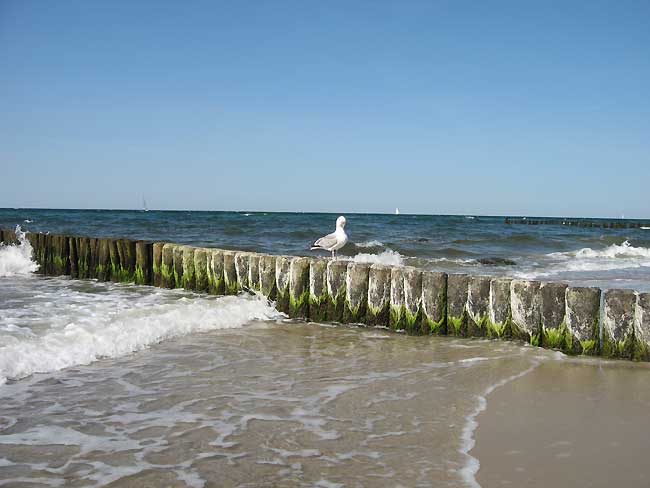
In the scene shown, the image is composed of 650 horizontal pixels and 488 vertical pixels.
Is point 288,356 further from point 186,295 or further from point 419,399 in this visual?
point 186,295

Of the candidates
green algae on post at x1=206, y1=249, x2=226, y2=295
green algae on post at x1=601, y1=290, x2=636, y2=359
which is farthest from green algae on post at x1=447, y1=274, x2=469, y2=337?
green algae on post at x1=206, y1=249, x2=226, y2=295

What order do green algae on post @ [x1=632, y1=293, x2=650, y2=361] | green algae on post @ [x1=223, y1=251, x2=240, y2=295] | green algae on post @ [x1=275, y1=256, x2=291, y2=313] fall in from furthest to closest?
1. green algae on post @ [x1=223, y1=251, x2=240, y2=295]
2. green algae on post @ [x1=275, y1=256, x2=291, y2=313]
3. green algae on post @ [x1=632, y1=293, x2=650, y2=361]

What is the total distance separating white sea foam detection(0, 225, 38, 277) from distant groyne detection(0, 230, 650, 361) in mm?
4299

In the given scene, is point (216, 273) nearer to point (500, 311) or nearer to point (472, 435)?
point (500, 311)

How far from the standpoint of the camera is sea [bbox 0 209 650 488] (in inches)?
124

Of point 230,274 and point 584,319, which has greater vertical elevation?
point 230,274

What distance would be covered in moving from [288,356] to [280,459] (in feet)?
8.42

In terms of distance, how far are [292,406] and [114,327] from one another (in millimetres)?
3091

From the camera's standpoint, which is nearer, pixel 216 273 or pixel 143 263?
pixel 216 273

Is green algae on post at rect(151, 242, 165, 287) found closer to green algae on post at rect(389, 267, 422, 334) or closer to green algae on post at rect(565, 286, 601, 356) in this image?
green algae on post at rect(389, 267, 422, 334)

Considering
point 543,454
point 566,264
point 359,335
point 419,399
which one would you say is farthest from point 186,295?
point 566,264

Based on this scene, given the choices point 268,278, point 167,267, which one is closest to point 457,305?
point 268,278

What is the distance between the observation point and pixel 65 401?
4230 mm

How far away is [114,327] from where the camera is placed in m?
6.46
